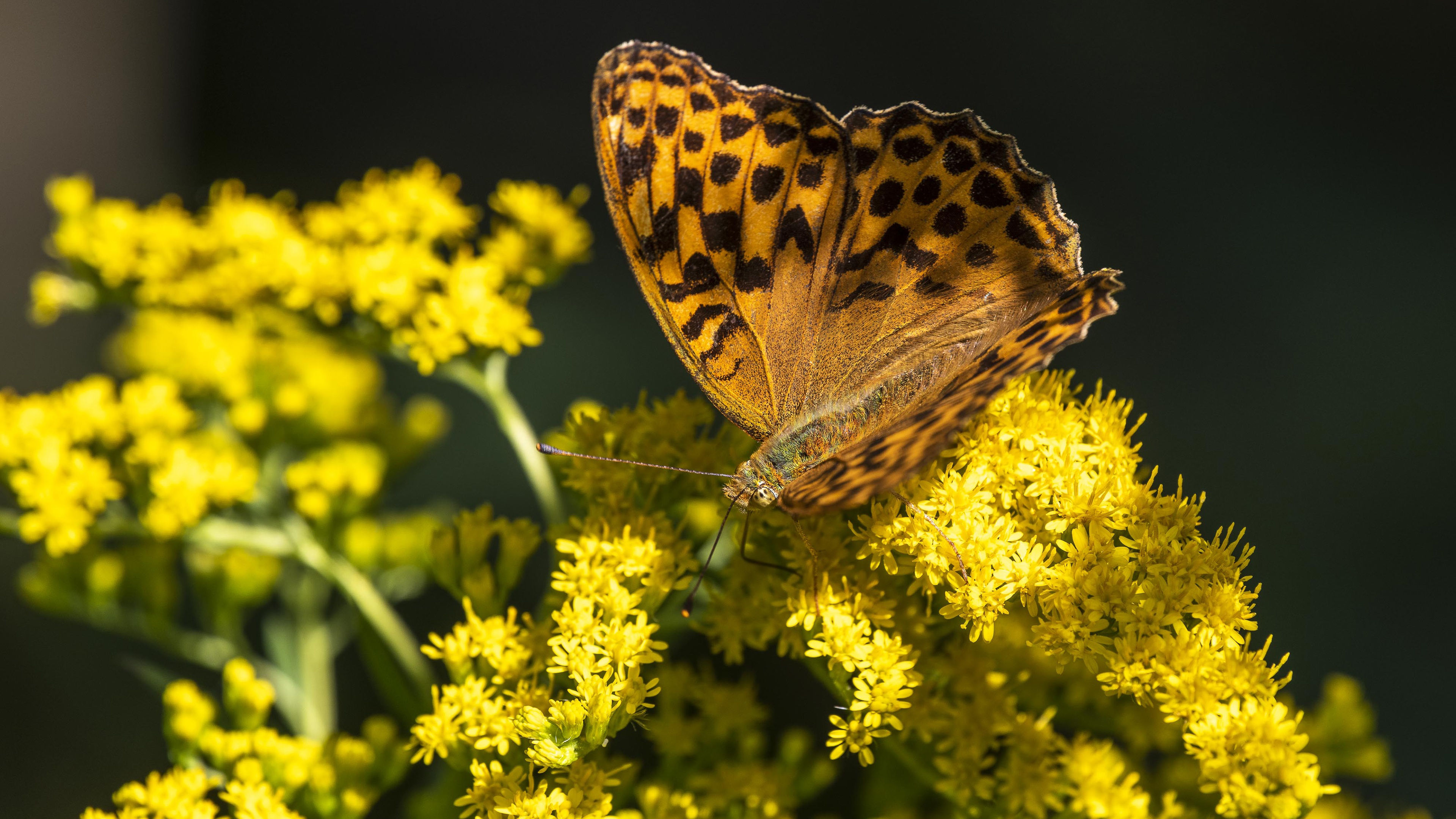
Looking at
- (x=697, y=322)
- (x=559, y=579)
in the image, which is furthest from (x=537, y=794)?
(x=697, y=322)

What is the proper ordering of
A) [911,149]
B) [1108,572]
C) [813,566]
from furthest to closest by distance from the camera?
[911,149], [813,566], [1108,572]

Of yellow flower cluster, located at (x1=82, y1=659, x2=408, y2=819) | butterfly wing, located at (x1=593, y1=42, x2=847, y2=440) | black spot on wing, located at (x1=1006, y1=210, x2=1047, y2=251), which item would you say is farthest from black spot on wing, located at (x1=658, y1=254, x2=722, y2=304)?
yellow flower cluster, located at (x1=82, y1=659, x2=408, y2=819)

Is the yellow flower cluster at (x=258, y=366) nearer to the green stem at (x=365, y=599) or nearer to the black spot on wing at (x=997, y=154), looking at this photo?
the green stem at (x=365, y=599)

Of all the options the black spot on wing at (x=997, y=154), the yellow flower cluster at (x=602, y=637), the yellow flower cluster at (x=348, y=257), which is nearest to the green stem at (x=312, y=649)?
the yellow flower cluster at (x=348, y=257)

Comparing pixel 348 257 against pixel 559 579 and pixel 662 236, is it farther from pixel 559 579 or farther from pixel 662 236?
pixel 559 579

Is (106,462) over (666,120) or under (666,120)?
under

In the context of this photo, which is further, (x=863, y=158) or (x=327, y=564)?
(x=327, y=564)

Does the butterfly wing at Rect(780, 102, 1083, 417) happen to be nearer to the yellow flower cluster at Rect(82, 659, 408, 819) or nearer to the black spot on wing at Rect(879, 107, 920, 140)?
the black spot on wing at Rect(879, 107, 920, 140)

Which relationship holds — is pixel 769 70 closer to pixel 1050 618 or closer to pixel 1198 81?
pixel 1198 81

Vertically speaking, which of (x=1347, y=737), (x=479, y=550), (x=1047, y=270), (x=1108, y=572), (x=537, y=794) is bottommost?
(x=1347, y=737)
